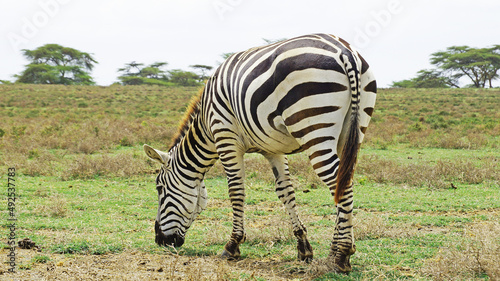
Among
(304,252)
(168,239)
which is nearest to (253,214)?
(168,239)

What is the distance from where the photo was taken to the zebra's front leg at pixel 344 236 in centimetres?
455

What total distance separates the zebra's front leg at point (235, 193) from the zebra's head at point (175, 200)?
2.33 feet

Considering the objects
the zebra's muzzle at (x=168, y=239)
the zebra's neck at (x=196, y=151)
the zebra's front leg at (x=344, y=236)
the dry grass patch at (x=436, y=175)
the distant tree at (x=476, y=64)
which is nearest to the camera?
the zebra's front leg at (x=344, y=236)

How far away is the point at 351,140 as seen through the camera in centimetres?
442

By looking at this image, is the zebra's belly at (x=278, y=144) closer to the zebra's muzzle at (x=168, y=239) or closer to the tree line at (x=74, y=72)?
the zebra's muzzle at (x=168, y=239)

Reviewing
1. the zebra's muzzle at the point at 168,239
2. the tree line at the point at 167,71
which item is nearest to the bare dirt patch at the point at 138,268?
the zebra's muzzle at the point at 168,239

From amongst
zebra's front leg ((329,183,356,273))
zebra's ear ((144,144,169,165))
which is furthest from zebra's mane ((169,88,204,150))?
zebra's front leg ((329,183,356,273))

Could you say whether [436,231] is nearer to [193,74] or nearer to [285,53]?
[285,53]

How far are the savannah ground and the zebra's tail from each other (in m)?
0.97

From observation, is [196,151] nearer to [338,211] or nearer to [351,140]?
[338,211]

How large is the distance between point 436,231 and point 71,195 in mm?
6761

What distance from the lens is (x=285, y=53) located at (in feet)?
15.5

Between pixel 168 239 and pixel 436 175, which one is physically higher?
pixel 436 175

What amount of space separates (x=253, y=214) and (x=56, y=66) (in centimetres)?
5708
